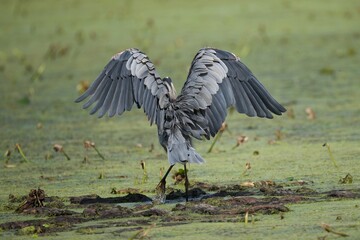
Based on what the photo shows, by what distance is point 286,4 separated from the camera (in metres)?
12.6

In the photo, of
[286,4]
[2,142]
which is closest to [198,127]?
[2,142]

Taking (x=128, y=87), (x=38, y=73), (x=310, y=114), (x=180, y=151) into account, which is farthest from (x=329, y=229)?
(x=38, y=73)

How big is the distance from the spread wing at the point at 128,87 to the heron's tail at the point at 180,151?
0.93 ft

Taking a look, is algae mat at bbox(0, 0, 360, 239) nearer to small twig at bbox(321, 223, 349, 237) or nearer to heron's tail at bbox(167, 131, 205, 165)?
small twig at bbox(321, 223, 349, 237)

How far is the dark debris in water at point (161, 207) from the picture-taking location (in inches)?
161

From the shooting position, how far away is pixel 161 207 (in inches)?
174

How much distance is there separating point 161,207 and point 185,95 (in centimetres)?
61

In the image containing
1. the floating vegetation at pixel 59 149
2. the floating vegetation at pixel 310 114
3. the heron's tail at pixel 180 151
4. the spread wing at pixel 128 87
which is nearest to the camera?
the heron's tail at pixel 180 151

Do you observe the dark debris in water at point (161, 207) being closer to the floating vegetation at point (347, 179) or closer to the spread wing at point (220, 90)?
the floating vegetation at point (347, 179)

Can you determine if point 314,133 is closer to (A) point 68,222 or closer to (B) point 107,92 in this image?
(B) point 107,92

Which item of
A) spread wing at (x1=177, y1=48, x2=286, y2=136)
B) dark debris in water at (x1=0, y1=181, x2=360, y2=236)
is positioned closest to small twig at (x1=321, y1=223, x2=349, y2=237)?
dark debris in water at (x1=0, y1=181, x2=360, y2=236)

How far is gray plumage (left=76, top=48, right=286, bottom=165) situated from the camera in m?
4.64

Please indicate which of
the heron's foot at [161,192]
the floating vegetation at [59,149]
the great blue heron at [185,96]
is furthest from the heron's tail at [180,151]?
the floating vegetation at [59,149]

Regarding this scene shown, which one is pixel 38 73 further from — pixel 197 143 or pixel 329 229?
pixel 329 229
